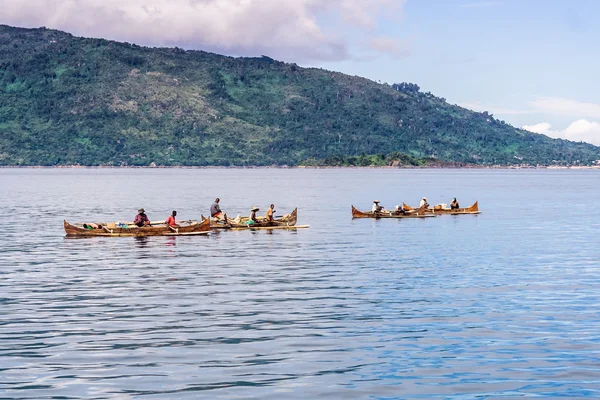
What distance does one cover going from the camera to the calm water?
71.2ft

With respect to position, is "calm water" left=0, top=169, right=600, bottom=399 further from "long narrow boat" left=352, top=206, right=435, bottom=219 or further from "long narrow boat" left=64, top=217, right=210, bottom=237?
"long narrow boat" left=352, top=206, right=435, bottom=219

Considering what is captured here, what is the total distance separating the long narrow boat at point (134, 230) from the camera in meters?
62.6

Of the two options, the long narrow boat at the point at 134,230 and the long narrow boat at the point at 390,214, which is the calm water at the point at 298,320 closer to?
the long narrow boat at the point at 134,230

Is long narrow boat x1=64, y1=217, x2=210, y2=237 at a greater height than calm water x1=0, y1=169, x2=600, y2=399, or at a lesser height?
greater

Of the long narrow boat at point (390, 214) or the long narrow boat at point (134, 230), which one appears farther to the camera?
the long narrow boat at point (390, 214)

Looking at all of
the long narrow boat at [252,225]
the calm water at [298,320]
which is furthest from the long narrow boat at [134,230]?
the long narrow boat at [252,225]

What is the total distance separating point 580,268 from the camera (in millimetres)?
45062

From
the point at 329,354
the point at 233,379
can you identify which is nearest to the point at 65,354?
the point at 233,379

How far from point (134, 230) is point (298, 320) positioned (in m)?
34.6

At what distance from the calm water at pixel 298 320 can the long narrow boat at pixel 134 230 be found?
119 inches

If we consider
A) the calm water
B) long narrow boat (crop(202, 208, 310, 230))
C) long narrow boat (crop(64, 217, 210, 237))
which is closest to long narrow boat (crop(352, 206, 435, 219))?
long narrow boat (crop(202, 208, 310, 230))

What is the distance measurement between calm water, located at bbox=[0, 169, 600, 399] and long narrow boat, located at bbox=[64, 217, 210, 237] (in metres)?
3.03

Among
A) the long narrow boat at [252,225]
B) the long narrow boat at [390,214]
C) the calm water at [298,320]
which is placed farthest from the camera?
the long narrow boat at [390,214]

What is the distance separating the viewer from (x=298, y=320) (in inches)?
1173
